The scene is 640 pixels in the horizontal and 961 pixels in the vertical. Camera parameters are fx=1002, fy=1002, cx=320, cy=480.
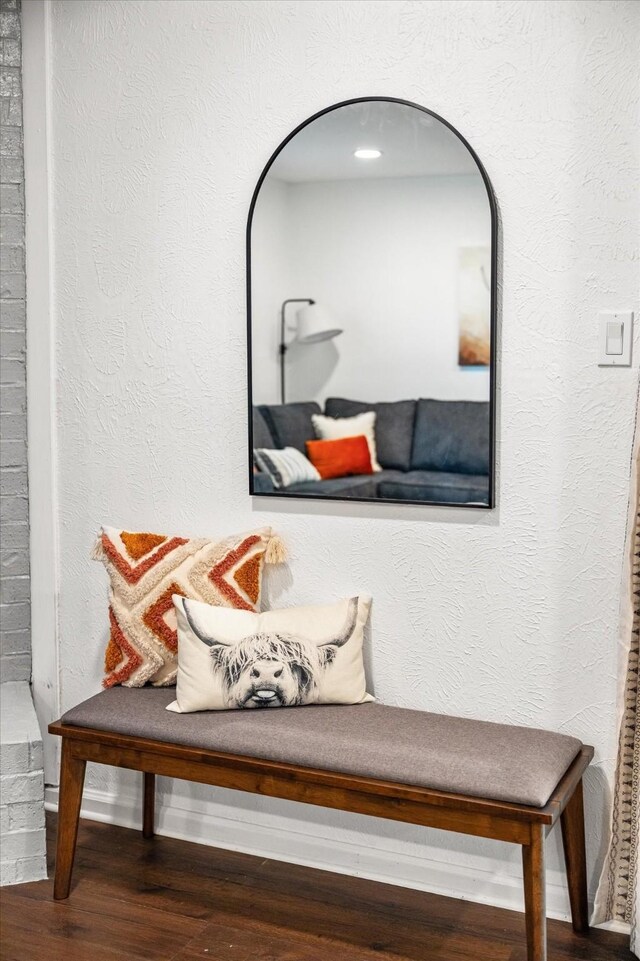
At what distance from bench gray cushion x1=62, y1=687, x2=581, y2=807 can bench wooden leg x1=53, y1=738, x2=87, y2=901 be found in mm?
111

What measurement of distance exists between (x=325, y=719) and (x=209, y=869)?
1.97ft

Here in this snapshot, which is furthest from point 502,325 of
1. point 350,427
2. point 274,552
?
point 274,552

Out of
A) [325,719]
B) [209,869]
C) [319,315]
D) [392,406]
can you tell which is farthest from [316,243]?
[209,869]

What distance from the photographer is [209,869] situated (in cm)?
249

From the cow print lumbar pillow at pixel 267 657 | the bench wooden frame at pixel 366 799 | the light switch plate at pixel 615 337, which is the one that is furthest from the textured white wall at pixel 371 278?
the bench wooden frame at pixel 366 799

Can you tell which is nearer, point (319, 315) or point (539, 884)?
point (539, 884)

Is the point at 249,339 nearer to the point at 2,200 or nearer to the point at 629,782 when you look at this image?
the point at 2,200

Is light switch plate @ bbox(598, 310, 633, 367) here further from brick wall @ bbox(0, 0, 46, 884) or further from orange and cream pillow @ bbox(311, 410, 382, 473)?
brick wall @ bbox(0, 0, 46, 884)

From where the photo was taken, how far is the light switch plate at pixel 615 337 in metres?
2.09

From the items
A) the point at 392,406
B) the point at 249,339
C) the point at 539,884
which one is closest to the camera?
the point at 539,884

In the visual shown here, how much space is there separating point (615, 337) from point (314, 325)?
27.5 inches

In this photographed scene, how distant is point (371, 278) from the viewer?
2.31 meters

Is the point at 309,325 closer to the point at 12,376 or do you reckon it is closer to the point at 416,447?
the point at 416,447

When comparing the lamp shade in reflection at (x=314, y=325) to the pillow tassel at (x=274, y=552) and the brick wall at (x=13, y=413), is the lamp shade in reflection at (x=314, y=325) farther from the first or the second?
the brick wall at (x=13, y=413)
